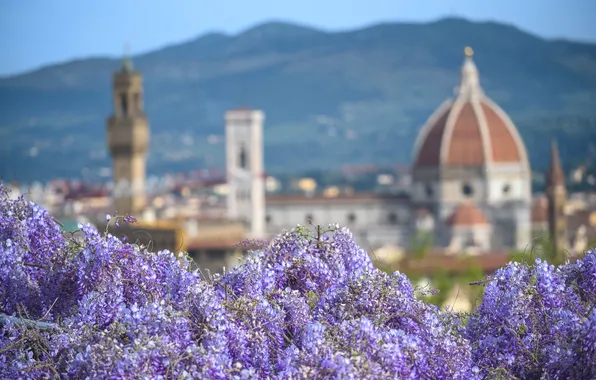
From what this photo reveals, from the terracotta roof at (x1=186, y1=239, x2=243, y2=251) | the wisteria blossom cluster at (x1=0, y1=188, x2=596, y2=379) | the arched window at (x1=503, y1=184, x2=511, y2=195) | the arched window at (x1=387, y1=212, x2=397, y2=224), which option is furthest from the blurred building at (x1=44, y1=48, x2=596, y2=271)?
the wisteria blossom cluster at (x1=0, y1=188, x2=596, y2=379)

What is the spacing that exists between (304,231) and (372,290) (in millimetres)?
715

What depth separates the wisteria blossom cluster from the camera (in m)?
7.46

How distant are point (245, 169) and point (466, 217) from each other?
19.0 metres

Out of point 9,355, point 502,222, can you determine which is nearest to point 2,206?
point 9,355

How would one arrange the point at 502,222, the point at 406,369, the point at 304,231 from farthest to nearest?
the point at 502,222, the point at 304,231, the point at 406,369

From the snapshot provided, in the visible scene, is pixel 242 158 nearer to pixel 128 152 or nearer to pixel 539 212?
pixel 128 152

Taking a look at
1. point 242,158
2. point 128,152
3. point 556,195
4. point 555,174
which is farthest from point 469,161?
point 128,152

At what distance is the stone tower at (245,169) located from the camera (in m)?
120

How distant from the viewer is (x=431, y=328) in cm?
803

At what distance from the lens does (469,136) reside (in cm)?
11950

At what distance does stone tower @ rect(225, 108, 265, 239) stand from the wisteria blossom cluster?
107 metres

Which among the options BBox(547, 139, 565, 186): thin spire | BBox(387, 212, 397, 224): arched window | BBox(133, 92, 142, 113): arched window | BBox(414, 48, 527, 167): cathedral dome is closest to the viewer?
BBox(547, 139, 565, 186): thin spire

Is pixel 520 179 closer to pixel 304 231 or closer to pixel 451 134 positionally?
pixel 451 134

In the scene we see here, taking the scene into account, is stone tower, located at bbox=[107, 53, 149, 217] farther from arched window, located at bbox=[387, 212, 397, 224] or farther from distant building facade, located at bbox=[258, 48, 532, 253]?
arched window, located at bbox=[387, 212, 397, 224]
